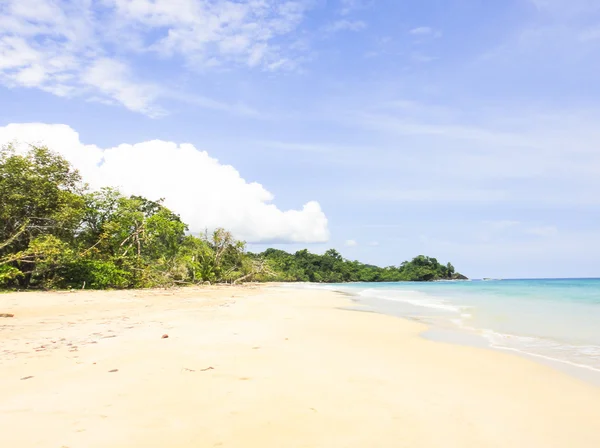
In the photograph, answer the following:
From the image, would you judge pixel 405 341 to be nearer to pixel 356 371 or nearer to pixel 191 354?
pixel 356 371

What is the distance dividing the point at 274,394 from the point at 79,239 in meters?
21.8

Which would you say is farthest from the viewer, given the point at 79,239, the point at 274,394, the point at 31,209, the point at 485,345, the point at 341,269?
the point at 341,269

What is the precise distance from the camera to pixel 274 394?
11.8 ft

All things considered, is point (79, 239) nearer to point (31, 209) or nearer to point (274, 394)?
point (31, 209)

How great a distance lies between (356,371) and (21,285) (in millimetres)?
20140

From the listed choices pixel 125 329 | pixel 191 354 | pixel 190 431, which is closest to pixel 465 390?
pixel 190 431

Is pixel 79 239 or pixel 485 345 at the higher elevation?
pixel 79 239

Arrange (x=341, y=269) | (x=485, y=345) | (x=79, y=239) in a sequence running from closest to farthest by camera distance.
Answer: (x=485, y=345)
(x=79, y=239)
(x=341, y=269)

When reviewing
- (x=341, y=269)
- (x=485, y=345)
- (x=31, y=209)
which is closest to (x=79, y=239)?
(x=31, y=209)

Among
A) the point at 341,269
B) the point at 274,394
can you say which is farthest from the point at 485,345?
the point at 341,269

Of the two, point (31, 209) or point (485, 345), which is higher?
point (31, 209)

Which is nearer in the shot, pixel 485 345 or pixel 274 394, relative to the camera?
pixel 274 394

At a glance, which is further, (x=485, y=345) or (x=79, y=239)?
(x=79, y=239)

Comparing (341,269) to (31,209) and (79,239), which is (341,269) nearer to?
(79,239)
